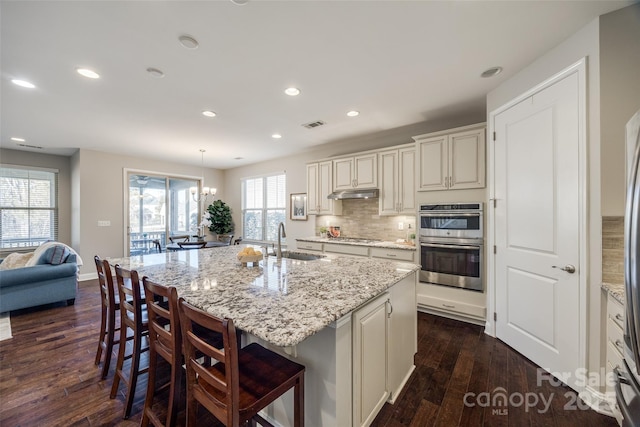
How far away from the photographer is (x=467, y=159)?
306 centimetres

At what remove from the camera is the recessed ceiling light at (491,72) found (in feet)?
7.71

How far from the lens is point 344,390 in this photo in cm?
125

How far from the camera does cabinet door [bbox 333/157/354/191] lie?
435 centimetres

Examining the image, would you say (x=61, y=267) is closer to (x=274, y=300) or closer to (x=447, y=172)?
(x=274, y=300)

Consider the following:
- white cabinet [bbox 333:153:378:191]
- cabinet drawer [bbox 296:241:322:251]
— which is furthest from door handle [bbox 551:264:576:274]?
cabinet drawer [bbox 296:241:322:251]

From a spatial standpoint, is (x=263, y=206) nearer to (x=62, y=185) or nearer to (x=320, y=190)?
(x=320, y=190)

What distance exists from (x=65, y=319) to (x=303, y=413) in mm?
3845

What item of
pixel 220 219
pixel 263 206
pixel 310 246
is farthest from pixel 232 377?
pixel 220 219

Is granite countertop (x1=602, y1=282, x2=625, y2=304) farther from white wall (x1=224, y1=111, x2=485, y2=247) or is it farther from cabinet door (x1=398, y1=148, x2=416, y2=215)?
white wall (x1=224, y1=111, x2=485, y2=247)

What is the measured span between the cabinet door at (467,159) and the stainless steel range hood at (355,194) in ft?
3.77

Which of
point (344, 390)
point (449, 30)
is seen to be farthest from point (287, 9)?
point (344, 390)

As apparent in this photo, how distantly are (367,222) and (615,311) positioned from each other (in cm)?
313

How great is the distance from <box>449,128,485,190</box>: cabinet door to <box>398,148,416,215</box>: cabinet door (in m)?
0.56

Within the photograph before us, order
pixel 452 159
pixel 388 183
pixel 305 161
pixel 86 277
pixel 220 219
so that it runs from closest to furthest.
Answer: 1. pixel 452 159
2. pixel 388 183
3. pixel 86 277
4. pixel 305 161
5. pixel 220 219
